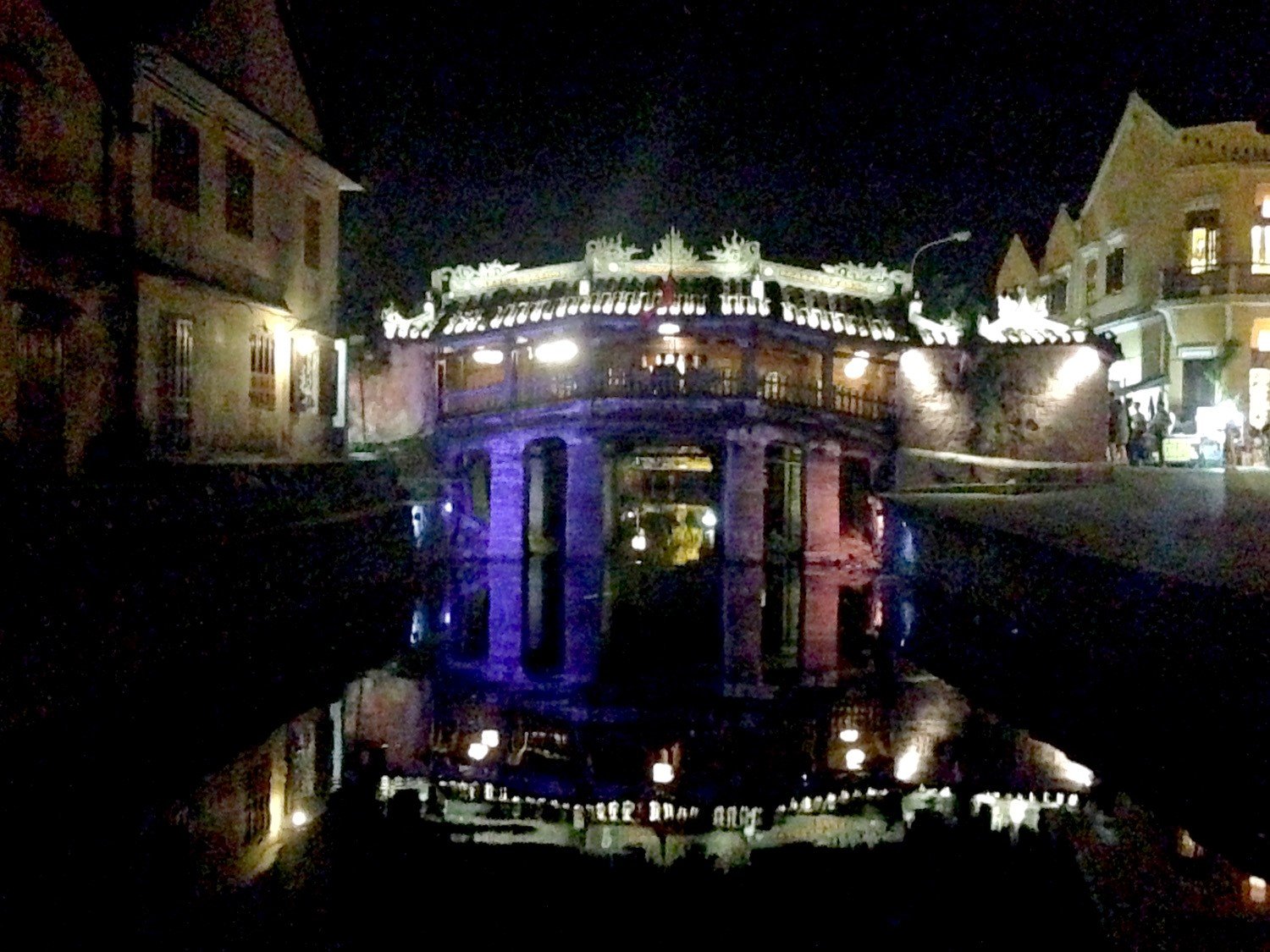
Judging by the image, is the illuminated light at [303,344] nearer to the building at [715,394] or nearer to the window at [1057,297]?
the building at [715,394]

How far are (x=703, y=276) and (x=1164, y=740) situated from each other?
24.5 meters

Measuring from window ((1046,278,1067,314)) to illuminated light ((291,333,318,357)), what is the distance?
33622 millimetres

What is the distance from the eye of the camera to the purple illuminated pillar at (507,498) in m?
31.7

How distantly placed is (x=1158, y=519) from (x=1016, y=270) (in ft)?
128

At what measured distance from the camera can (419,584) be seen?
25.4 m

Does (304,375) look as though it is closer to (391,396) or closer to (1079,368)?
(391,396)

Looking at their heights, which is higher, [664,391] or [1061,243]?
[1061,243]

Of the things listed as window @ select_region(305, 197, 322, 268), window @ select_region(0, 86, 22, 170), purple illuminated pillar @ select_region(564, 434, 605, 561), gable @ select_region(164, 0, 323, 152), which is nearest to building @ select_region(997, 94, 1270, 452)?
purple illuminated pillar @ select_region(564, 434, 605, 561)

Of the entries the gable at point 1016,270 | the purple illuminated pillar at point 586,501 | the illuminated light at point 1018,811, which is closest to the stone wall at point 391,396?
the purple illuminated pillar at point 586,501

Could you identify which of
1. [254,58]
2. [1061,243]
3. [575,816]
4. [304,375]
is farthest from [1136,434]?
[575,816]

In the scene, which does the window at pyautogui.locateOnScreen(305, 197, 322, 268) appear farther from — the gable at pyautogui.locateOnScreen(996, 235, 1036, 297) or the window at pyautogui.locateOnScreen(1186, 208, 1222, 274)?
the gable at pyautogui.locateOnScreen(996, 235, 1036, 297)

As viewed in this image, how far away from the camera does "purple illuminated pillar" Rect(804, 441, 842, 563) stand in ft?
101

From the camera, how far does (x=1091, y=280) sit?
45969 mm

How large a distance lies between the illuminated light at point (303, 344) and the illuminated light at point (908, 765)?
19.8m
